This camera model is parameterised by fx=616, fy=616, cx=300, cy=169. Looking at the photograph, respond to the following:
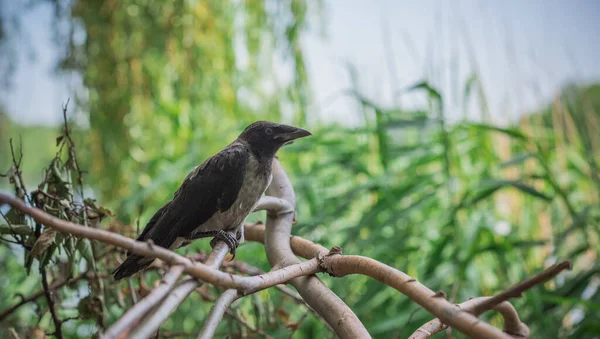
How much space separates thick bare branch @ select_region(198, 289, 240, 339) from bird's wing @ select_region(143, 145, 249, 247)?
286 mm

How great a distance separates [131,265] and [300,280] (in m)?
0.24

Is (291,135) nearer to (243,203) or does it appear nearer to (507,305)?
(243,203)

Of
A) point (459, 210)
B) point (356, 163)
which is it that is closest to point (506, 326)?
point (459, 210)

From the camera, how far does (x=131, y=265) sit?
0.87m

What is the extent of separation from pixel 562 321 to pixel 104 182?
5.41ft

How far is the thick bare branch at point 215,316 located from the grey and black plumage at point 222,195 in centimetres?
26

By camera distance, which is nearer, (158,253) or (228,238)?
(158,253)

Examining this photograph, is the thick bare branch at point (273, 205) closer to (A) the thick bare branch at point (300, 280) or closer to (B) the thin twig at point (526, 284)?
(A) the thick bare branch at point (300, 280)

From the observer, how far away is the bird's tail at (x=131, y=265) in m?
0.85

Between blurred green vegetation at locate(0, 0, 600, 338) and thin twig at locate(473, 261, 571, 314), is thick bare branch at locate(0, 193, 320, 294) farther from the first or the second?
blurred green vegetation at locate(0, 0, 600, 338)

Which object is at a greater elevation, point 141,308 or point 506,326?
point 141,308

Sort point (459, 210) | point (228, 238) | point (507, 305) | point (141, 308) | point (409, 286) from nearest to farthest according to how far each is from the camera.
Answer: point (141, 308) → point (409, 286) → point (507, 305) → point (228, 238) → point (459, 210)

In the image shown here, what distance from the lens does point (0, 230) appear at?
0.86 meters

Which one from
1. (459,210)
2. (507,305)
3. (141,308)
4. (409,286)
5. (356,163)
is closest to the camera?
(141,308)
